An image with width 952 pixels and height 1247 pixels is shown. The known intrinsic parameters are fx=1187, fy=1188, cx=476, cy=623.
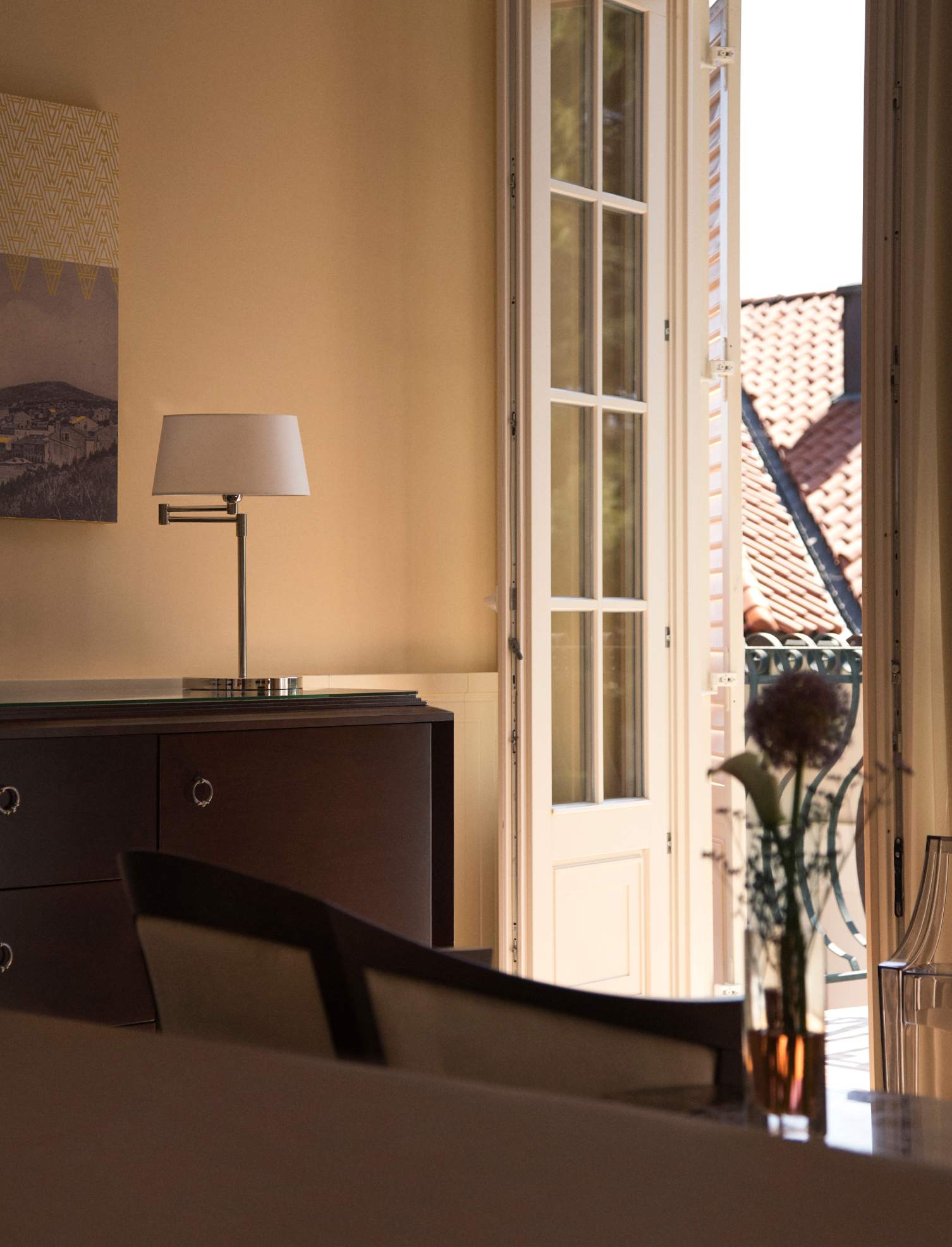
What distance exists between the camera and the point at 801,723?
85 centimetres

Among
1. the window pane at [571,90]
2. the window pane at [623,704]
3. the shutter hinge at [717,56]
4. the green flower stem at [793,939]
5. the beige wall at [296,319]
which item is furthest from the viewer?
the shutter hinge at [717,56]

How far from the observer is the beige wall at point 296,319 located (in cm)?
314

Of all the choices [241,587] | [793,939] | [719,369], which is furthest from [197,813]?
[719,369]

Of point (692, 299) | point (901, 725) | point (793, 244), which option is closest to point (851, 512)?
point (793, 244)

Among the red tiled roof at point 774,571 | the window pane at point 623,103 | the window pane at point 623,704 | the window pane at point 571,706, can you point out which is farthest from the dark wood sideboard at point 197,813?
the red tiled roof at point 774,571

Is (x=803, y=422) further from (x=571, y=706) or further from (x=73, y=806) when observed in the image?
(x=73, y=806)

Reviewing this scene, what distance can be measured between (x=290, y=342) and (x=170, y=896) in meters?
2.67

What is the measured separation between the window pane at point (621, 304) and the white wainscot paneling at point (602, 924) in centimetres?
146

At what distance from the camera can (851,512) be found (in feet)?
28.9

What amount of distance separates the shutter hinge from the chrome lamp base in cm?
243

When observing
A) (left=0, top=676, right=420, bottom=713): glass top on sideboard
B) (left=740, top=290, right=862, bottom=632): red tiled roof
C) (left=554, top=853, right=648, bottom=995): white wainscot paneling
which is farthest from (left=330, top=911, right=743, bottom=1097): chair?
(left=740, top=290, right=862, bottom=632): red tiled roof

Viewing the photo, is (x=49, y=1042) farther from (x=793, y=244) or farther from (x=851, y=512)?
(x=793, y=244)

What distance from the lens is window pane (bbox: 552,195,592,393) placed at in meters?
3.53

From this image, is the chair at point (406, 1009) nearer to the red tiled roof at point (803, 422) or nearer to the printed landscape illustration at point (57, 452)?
the printed landscape illustration at point (57, 452)
